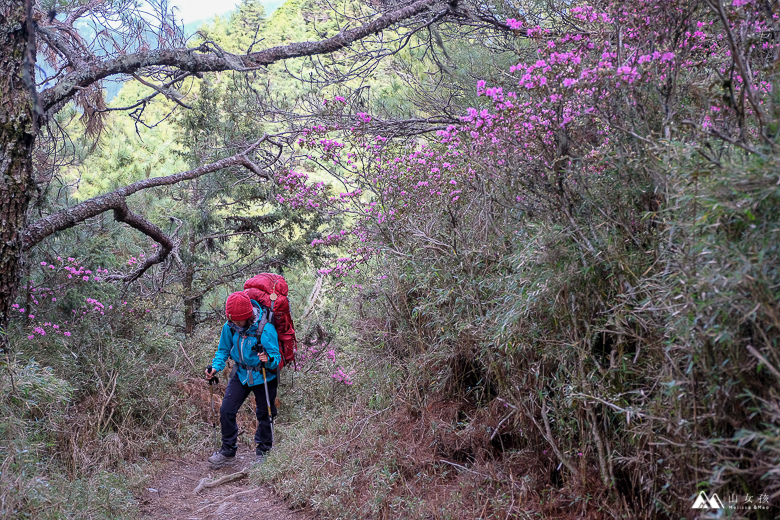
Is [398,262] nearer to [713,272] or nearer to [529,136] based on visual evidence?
[529,136]

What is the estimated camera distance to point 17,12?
15.7ft

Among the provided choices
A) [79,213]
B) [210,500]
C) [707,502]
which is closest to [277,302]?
[210,500]

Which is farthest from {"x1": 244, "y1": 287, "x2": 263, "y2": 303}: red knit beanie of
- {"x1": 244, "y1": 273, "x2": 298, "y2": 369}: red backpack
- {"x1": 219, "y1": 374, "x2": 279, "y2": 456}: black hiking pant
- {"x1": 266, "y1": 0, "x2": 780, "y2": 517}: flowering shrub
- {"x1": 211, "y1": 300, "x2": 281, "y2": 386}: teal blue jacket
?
{"x1": 266, "y1": 0, "x2": 780, "y2": 517}: flowering shrub

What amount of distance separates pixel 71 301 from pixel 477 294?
5016mm

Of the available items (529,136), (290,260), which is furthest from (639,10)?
(290,260)

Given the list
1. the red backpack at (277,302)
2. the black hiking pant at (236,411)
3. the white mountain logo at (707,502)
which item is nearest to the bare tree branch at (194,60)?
the red backpack at (277,302)

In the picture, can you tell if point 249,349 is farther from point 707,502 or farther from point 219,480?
point 707,502

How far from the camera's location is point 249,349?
233 inches

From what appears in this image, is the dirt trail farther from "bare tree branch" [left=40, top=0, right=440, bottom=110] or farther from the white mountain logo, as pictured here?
"bare tree branch" [left=40, top=0, right=440, bottom=110]

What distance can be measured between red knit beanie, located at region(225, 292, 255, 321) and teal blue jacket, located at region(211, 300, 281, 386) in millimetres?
209

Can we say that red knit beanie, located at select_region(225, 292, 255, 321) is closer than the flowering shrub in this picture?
No

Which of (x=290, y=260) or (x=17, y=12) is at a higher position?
(x=17, y=12)

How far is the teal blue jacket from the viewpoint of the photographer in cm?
588

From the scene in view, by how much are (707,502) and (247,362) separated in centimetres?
466
